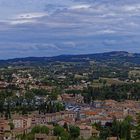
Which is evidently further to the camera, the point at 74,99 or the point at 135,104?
the point at 74,99

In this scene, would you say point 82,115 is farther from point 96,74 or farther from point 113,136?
point 96,74

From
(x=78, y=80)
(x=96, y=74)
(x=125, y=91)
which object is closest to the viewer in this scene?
(x=125, y=91)

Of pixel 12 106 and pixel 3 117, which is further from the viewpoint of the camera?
pixel 12 106

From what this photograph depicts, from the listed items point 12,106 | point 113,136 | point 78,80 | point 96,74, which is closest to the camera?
point 113,136

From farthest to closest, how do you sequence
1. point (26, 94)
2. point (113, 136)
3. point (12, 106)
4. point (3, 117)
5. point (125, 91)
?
point (125, 91)
point (26, 94)
point (12, 106)
point (3, 117)
point (113, 136)

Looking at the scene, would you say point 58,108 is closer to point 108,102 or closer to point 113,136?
point 108,102

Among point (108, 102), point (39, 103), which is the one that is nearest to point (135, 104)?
point (108, 102)

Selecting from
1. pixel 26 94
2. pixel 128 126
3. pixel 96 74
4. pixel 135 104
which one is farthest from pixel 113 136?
pixel 96 74

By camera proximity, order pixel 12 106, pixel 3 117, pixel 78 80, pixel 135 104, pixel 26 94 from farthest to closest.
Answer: pixel 78 80 < pixel 26 94 < pixel 135 104 < pixel 12 106 < pixel 3 117
